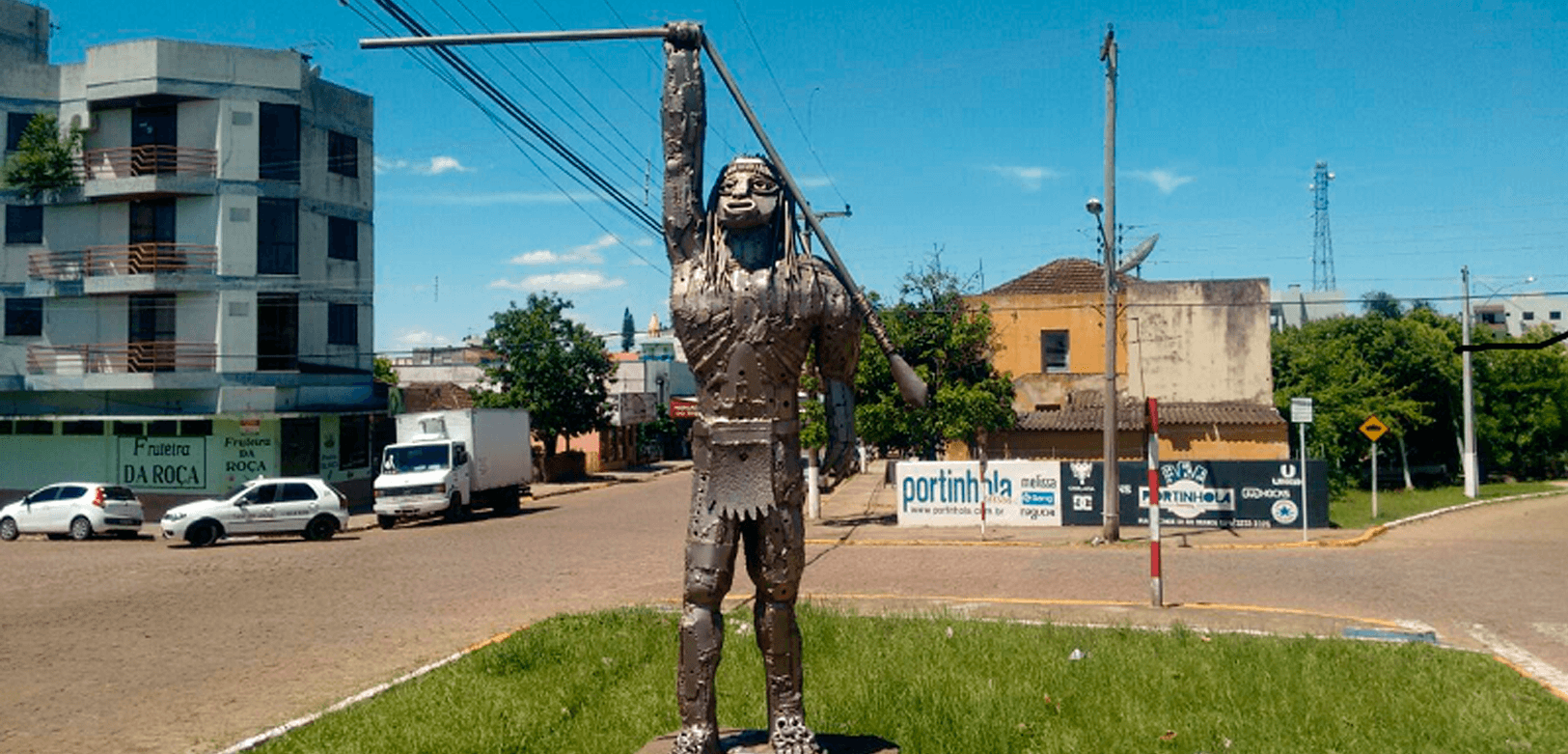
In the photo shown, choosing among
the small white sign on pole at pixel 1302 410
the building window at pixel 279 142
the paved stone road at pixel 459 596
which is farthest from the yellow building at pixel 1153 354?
the building window at pixel 279 142

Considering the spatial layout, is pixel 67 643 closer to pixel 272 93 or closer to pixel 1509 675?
pixel 1509 675

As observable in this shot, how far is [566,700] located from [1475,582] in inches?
508

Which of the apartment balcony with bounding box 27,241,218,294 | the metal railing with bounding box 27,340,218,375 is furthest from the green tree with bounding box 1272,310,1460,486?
the apartment balcony with bounding box 27,241,218,294

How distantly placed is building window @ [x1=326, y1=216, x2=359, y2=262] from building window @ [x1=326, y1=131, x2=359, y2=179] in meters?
1.39

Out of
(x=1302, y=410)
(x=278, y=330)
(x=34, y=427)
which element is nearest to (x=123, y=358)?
(x=34, y=427)

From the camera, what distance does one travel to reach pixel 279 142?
96.0ft

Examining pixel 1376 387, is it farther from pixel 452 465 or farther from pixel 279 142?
pixel 279 142

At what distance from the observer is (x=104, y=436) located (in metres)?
29.6

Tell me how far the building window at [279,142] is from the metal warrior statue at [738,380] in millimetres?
26417

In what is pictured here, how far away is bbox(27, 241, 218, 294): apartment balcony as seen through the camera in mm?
28578

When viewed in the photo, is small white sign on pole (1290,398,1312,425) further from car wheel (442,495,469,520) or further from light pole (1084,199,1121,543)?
car wheel (442,495,469,520)

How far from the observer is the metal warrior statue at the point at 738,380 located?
6.14 m

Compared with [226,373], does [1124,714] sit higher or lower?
lower

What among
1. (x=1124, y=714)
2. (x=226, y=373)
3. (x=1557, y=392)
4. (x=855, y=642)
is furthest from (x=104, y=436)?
(x=1557, y=392)
